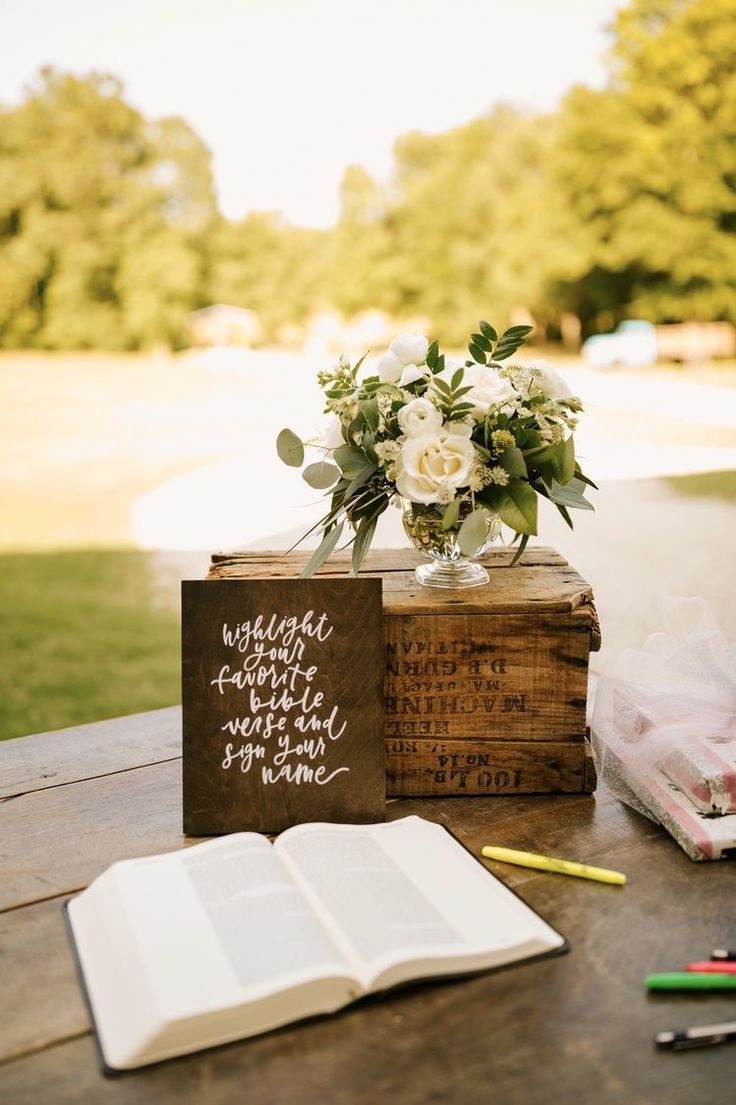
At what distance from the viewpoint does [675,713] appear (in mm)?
1074

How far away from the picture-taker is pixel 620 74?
14.9 meters

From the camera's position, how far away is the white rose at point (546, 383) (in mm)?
1046

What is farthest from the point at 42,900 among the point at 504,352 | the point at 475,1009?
the point at 504,352

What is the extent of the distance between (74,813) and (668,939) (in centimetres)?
59

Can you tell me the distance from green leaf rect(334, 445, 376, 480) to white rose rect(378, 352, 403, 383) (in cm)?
10

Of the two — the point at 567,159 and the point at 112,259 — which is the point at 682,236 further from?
the point at 112,259

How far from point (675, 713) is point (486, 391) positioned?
41 centimetres

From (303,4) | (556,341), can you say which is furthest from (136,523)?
(556,341)

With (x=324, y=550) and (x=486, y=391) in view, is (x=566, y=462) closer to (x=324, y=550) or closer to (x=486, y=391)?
(x=486, y=391)

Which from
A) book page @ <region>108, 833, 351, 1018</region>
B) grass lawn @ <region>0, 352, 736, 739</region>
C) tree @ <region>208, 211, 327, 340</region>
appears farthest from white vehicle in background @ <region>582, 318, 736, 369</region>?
book page @ <region>108, 833, 351, 1018</region>

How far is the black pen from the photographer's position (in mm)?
664


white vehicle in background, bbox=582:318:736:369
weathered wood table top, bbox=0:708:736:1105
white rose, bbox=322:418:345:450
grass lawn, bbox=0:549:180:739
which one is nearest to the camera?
weathered wood table top, bbox=0:708:736:1105

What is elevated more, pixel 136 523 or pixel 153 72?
pixel 153 72

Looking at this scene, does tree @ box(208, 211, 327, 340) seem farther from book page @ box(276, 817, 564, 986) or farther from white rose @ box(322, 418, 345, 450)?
book page @ box(276, 817, 564, 986)
